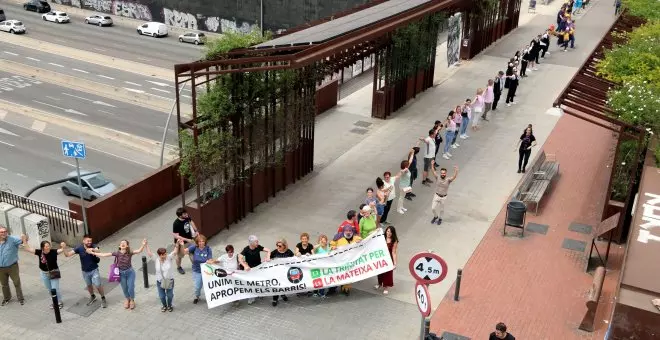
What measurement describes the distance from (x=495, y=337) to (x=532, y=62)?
908 inches

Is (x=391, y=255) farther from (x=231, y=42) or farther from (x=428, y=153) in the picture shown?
(x=231, y=42)

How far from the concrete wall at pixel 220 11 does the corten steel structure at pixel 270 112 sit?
2853 cm

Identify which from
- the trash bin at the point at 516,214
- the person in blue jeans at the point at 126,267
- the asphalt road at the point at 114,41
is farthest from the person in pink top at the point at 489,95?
the asphalt road at the point at 114,41

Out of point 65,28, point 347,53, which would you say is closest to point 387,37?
point 347,53

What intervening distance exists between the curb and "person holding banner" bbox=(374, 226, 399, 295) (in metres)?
13.5

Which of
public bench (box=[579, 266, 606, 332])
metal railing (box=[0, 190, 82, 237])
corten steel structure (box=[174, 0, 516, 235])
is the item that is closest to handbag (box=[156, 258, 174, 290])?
corten steel structure (box=[174, 0, 516, 235])

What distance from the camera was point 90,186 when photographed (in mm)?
20656

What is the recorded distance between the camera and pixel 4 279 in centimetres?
1257

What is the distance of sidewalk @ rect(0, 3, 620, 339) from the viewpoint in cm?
1230

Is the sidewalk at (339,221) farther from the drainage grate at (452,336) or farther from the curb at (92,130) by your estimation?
the curb at (92,130)

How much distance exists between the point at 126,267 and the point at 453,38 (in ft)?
68.2

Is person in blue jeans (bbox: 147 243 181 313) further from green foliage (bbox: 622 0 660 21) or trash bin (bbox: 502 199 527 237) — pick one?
green foliage (bbox: 622 0 660 21)

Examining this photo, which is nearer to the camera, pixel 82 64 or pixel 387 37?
pixel 387 37

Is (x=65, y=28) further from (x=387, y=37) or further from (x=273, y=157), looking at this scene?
(x=273, y=157)
